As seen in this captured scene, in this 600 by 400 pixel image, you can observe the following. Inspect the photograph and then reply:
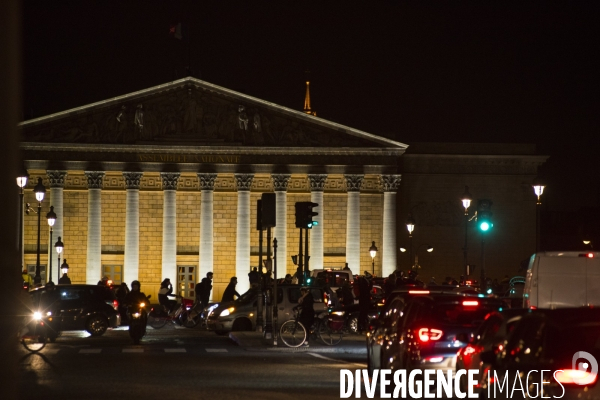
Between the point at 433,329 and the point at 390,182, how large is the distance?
5388 centimetres

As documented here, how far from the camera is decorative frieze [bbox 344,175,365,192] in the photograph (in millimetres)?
66375

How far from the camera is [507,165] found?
70250mm

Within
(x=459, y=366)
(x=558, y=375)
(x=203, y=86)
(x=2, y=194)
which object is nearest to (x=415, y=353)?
(x=459, y=366)

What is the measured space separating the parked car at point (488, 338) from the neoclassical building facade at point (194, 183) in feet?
178

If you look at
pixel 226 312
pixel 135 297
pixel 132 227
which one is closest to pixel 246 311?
pixel 226 312

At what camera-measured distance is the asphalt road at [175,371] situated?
14.5 m

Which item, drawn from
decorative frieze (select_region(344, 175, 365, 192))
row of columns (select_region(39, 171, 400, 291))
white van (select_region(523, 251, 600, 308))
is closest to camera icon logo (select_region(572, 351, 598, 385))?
white van (select_region(523, 251, 600, 308))

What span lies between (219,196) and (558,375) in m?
62.2

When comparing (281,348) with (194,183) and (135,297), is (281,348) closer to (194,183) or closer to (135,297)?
(135,297)

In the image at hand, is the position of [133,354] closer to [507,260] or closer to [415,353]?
[415,353]

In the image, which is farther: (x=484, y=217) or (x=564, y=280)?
(x=484, y=217)

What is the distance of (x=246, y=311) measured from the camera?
32781 mm

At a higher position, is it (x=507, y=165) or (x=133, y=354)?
(x=507, y=165)

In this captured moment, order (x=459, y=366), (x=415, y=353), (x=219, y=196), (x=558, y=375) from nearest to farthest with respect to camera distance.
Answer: (x=558, y=375) < (x=459, y=366) < (x=415, y=353) < (x=219, y=196)
